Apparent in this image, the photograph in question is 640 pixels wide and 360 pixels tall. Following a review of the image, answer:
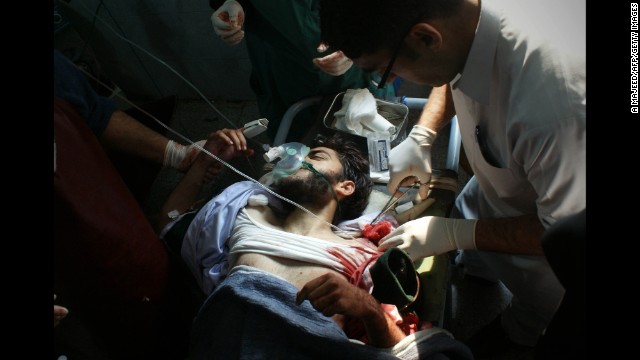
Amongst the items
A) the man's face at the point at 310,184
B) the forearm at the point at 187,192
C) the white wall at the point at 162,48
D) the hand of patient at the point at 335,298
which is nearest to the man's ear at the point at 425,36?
the hand of patient at the point at 335,298

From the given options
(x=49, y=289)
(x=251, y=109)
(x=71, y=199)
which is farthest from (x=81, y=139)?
(x=251, y=109)

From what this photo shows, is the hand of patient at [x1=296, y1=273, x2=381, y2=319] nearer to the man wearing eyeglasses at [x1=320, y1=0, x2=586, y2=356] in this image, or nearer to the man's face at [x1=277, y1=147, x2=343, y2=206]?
the man wearing eyeglasses at [x1=320, y1=0, x2=586, y2=356]

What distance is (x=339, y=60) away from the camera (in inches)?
81.2

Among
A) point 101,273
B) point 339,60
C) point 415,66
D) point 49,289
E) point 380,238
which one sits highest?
point 415,66

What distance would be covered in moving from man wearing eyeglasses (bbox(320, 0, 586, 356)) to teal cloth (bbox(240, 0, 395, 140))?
0.88 meters

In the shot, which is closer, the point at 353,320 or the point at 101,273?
the point at 101,273

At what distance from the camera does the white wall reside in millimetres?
3078

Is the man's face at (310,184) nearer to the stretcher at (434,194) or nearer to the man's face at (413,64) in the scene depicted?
the stretcher at (434,194)

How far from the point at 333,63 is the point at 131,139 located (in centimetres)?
119

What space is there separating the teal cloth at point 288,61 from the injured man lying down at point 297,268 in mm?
307

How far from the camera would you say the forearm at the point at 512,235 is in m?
1.29

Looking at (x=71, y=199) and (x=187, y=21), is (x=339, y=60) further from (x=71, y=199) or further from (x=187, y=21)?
(x=187, y=21)

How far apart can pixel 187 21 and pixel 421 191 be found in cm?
235

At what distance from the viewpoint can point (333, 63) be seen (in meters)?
2.06
